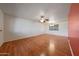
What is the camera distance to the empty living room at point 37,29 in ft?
8.89

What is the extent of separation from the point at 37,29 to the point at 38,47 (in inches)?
11.2

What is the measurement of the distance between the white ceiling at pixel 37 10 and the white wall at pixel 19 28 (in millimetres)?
81

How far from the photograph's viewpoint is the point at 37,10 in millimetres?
2736

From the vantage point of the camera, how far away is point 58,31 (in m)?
2.73

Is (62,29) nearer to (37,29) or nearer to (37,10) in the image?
(37,29)

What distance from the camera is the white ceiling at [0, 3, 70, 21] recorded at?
2.71 metres

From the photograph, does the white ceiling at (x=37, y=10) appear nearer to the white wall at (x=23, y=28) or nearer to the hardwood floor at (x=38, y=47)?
the white wall at (x=23, y=28)

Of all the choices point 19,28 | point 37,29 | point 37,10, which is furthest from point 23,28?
point 37,10

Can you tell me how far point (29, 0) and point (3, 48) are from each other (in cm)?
86

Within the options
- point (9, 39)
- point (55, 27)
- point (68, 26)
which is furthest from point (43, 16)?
point (9, 39)

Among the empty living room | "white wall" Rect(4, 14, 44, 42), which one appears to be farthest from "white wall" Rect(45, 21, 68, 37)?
"white wall" Rect(4, 14, 44, 42)

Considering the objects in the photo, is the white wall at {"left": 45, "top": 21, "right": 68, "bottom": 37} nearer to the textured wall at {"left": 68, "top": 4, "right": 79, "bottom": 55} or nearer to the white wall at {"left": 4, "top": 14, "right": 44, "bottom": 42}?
the textured wall at {"left": 68, "top": 4, "right": 79, "bottom": 55}

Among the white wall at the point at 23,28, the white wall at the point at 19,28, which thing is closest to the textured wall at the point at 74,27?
the white wall at the point at 23,28

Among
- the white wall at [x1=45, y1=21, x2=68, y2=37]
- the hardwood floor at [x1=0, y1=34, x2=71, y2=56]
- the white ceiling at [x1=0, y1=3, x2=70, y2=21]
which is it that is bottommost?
the hardwood floor at [x1=0, y1=34, x2=71, y2=56]
